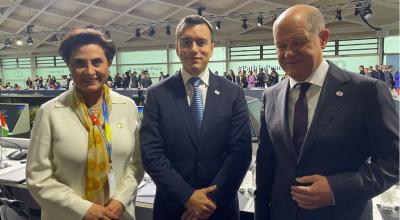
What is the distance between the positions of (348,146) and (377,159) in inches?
4.4

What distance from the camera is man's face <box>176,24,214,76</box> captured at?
1.58 meters

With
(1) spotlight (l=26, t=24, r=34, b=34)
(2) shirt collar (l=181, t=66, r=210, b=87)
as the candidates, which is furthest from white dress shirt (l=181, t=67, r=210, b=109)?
(1) spotlight (l=26, t=24, r=34, b=34)

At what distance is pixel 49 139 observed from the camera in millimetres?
1589

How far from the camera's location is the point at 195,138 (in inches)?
63.7

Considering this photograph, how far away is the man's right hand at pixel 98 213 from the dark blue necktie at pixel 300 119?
0.96 metres

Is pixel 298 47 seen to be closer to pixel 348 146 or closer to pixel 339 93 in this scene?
pixel 339 93

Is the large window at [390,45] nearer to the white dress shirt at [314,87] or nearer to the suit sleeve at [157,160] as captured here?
the white dress shirt at [314,87]

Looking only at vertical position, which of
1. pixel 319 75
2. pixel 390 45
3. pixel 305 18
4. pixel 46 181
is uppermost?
pixel 390 45

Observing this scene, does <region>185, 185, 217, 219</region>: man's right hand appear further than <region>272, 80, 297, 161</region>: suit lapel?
Yes

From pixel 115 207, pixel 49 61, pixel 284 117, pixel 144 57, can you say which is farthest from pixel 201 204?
pixel 49 61

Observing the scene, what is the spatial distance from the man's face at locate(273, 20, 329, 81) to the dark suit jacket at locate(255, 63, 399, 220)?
0.33ft

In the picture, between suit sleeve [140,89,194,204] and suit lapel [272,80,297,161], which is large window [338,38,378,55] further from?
suit sleeve [140,89,194,204]

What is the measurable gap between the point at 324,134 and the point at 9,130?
3084 mm

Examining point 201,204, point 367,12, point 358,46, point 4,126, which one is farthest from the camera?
point 358,46
